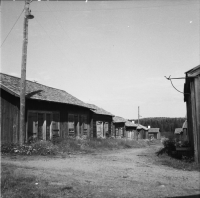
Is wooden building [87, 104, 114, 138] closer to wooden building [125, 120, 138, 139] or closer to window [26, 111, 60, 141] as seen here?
window [26, 111, 60, 141]

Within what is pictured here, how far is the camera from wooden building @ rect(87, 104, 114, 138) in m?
21.5

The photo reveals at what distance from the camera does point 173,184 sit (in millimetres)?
5957

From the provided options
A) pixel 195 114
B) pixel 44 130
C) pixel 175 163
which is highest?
pixel 195 114

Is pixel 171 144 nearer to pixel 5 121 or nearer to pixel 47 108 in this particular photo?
pixel 47 108

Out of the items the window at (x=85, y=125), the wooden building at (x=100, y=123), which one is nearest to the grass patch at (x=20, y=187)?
the window at (x=85, y=125)

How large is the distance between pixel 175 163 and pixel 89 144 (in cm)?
771

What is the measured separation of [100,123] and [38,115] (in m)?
10.7

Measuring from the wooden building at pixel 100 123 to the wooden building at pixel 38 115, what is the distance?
2320mm

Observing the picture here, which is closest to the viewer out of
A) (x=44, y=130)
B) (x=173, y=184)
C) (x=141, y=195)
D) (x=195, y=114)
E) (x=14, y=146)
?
(x=141, y=195)

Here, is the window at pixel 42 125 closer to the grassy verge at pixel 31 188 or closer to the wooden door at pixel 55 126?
the wooden door at pixel 55 126

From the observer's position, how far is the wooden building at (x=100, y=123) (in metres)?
21.5

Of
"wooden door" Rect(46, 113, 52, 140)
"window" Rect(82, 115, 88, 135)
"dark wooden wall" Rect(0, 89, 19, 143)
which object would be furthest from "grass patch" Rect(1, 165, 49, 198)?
"window" Rect(82, 115, 88, 135)

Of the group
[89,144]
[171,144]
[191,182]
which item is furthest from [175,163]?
[89,144]

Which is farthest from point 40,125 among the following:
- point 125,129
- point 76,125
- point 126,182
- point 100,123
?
point 125,129
